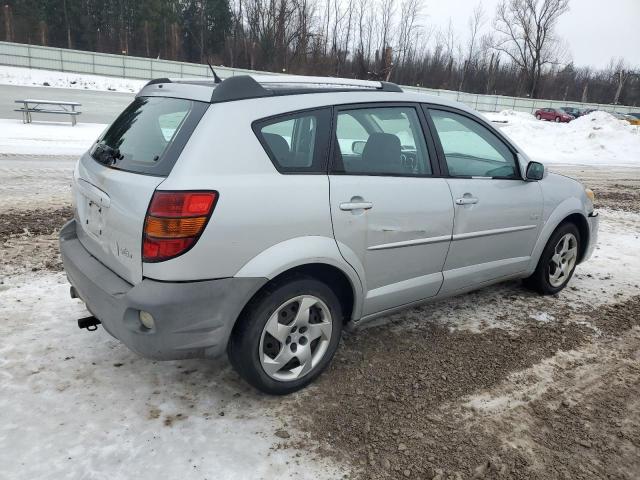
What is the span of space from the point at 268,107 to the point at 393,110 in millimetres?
1023

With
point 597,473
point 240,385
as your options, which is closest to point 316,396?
point 240,385

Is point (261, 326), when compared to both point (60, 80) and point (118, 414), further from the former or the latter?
point (60, 80)

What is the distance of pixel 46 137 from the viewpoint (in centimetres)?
1302

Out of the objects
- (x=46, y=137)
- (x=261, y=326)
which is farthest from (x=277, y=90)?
(x=46, y=137)

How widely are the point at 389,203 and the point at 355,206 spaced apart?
0.92ft

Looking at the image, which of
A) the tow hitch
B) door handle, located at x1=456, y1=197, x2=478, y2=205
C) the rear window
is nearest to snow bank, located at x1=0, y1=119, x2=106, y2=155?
the rear window

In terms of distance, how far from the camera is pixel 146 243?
8.03ft

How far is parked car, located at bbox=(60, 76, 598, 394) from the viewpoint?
2.47 meters

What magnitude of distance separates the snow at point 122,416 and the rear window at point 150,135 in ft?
Answer: 4.20

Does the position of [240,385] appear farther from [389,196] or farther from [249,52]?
[249,52]

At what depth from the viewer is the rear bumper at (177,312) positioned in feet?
7.98

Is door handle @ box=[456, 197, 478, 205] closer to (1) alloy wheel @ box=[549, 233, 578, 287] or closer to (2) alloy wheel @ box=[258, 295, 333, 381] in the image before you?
(2) alloy wheel @ box=[258, 295, 333, 381]

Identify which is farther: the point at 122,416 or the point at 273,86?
the point at 273,86

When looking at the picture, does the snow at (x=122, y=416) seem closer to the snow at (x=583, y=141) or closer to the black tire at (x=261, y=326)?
the black tire at (x=261, y=326)
